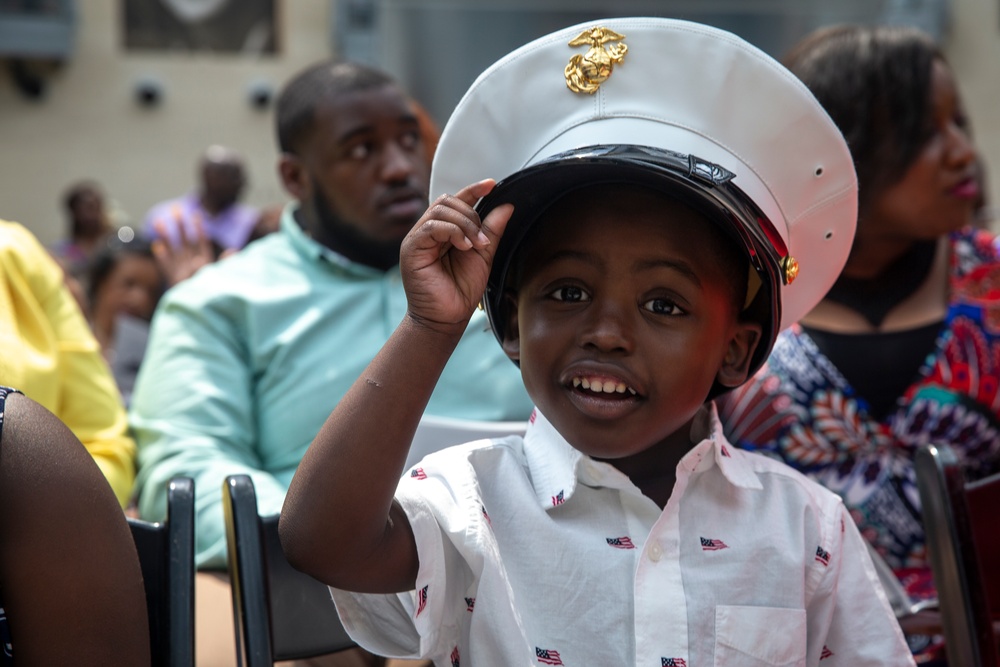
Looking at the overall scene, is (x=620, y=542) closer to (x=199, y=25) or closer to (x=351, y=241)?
(x=351, y=241)

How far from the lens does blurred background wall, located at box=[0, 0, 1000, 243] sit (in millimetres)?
10375

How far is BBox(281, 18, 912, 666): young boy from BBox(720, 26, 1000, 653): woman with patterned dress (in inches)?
29.8

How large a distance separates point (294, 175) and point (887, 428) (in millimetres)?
1616

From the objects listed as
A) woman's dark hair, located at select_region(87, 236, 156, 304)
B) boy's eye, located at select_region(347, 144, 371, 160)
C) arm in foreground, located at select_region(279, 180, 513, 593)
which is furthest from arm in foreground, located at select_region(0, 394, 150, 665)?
woman's dark hair, located at select_region(87, 236, 156, 304)

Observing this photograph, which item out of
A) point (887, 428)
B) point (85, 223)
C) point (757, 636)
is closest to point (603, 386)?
point (757, 636)

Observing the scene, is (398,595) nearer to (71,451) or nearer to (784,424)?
(71,451)

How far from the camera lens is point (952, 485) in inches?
68.6

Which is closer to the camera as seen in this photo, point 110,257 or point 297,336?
point 297,336

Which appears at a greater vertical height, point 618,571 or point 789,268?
point 789,268

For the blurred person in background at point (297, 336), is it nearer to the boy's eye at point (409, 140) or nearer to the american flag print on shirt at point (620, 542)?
the boy's eye at point (409, 140)

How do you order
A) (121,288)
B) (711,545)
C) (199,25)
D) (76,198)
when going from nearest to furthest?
(711,545) → (121,288) → (76,198) → (199,25)

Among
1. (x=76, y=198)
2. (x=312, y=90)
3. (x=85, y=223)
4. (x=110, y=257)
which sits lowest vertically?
(x=85, y=223)

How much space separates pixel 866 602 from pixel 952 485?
0.26m

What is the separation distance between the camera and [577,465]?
1.56 m
